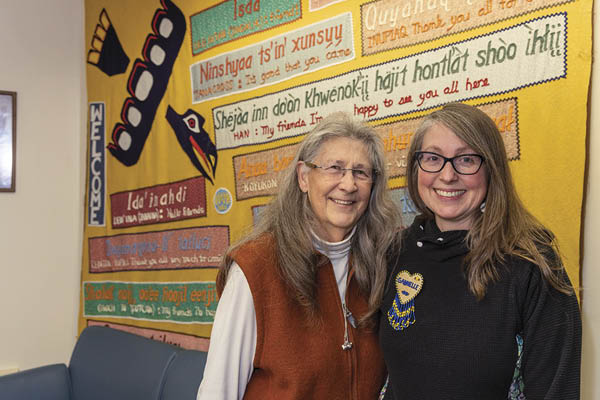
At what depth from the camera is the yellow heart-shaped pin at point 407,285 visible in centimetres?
174

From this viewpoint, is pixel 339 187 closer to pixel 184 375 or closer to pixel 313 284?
pixel 313 284

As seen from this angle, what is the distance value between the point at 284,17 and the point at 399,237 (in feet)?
4.87

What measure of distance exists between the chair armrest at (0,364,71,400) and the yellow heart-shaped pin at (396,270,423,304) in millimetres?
2573

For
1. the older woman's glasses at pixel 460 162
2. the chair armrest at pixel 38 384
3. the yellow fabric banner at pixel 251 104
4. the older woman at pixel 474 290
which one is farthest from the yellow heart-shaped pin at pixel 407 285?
the chair armrest at pixel 38 384

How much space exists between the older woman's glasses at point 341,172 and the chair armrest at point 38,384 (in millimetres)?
2447

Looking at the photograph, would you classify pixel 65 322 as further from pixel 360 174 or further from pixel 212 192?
pixel 360 174

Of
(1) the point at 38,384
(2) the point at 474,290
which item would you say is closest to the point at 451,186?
(2) the point at 474,290

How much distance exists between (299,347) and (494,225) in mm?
661

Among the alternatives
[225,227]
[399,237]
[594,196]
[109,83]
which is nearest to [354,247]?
[399,237]

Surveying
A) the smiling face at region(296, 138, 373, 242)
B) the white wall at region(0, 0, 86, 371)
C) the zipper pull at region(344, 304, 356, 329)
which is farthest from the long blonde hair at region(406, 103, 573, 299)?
the white wall at region(0, 0, 86, 371)

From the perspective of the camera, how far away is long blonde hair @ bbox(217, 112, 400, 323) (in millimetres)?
1898

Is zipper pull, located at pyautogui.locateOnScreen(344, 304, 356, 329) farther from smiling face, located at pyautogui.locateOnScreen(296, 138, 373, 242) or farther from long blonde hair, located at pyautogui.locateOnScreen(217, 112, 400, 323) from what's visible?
smiling face, located at pyautogui.locateOnScreen(296, 138, 373, 242)

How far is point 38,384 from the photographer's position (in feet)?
11.8

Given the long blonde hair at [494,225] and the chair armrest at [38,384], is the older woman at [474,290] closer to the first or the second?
the long blonde hair at [494,225]
